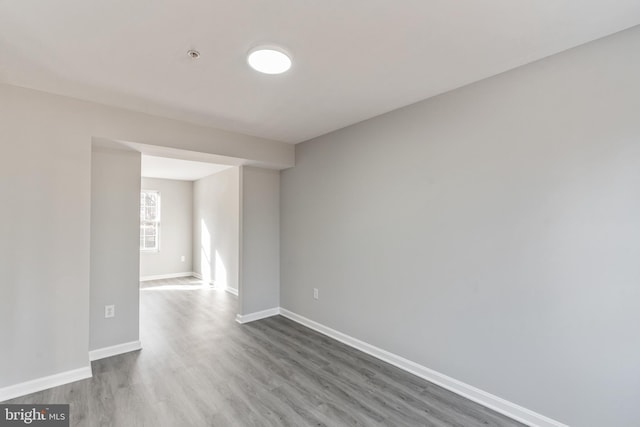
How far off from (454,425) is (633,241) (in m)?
1.62

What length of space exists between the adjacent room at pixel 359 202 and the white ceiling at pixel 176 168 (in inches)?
73.8

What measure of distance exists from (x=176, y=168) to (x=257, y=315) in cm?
346

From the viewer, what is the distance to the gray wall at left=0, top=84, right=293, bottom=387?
2314mm

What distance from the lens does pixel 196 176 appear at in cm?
677

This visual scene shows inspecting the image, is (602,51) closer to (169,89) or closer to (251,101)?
(251,101)

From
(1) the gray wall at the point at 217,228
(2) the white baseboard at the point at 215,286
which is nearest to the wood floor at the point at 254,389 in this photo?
(2) the white baseboard at the point at 215,286

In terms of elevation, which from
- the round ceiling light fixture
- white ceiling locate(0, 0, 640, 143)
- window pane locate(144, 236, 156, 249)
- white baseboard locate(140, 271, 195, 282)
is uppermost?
white ceiling locate(0, 0, 640, 143)

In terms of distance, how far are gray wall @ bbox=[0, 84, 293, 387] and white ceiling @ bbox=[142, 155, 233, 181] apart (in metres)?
2.24

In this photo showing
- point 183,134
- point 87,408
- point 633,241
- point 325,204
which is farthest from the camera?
point 325,204

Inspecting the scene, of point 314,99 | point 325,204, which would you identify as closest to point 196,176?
point 325,204

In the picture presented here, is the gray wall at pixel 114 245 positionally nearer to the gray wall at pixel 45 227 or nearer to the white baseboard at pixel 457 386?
the gray wall at pixel 45 227

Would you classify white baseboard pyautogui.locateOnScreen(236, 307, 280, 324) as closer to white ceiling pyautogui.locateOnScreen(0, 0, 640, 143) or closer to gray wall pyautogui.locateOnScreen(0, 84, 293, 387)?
gray wall pyautogui.locateOnScreen(0, 84, 293, 387)

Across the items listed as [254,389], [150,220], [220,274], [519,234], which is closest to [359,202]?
[519,234]

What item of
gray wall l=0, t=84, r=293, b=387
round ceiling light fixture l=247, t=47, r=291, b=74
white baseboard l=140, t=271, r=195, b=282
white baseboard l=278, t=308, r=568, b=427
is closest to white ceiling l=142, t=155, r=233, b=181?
gray wall l=0, t=84, r=293, b=387
